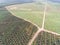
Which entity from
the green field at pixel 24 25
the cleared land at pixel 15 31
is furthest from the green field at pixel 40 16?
the cleared land at pixel 15 31

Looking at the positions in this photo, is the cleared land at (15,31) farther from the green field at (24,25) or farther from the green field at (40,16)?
the green field at (40,16)

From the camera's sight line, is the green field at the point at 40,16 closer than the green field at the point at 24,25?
No

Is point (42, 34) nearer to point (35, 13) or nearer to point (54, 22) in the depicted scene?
point (54, 22)

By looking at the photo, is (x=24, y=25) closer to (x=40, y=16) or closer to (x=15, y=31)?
(x=15, y=31)

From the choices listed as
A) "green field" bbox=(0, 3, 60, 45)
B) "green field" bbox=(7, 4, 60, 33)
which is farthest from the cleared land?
"green field" bbox=(7, 4, 60, 33)

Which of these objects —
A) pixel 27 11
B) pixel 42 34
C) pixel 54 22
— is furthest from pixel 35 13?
pixel 42 34

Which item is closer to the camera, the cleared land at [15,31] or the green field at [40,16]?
the cleared land at [15,31]

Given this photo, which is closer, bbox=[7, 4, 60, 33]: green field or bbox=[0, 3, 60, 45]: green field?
bbox=[0, 3, 60, 45]: green field

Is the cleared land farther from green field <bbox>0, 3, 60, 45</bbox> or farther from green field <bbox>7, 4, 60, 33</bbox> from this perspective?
green field <bbox>7, 4, 60, 33</bbox>
